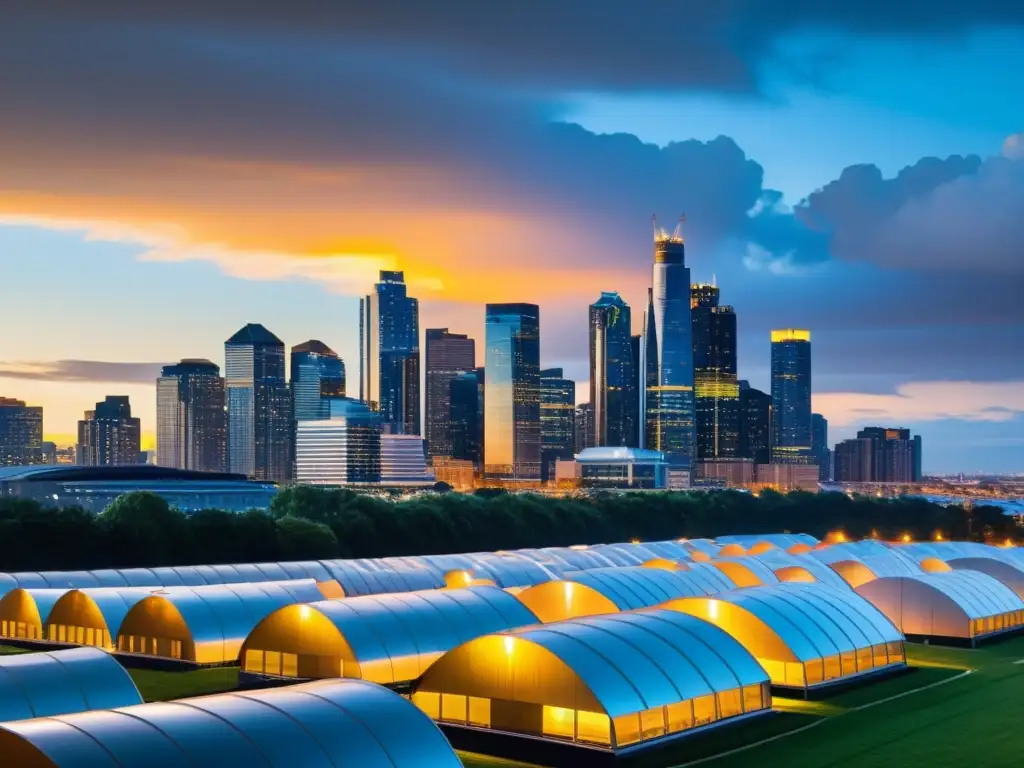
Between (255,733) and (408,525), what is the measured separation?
9882cm

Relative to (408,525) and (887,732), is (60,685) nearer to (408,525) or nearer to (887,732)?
(887,732)

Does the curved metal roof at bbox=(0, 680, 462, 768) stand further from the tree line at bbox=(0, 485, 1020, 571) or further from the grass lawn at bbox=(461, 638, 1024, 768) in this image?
the tree line at bbox=(0, 485, 1020, 571)

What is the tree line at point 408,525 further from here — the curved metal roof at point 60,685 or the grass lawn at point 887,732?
the grass lawn at point 887,732

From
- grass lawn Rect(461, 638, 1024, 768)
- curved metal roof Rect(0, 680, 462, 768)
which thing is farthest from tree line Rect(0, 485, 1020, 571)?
curved metal roof Rect(0, 680, 462, 768)

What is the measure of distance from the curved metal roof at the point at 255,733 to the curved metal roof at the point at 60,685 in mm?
10185

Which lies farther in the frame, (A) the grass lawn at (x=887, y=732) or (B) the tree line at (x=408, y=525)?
(B) the tree line at (x=408, y=525)

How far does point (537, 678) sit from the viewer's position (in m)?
39.2

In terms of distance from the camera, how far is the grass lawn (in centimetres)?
3806

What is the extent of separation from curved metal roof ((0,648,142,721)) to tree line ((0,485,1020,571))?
197ft

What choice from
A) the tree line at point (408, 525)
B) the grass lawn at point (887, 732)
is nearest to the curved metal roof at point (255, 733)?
the grass lawn at point (887, 732)

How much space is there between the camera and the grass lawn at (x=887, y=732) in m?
38.1

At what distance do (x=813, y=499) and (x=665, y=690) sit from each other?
A: 15819 cm

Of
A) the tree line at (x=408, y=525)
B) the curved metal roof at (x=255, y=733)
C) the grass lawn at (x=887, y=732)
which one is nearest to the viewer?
the curved metal roof at (x=255, y=733)

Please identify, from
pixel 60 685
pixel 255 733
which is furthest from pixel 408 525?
pixel 255 733
